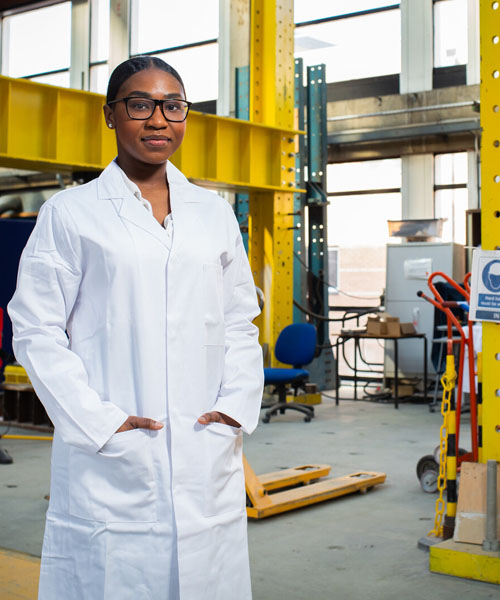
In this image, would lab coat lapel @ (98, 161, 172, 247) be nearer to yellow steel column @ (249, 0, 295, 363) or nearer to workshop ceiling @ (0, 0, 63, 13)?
yellow steel column @ (249, 0, 295, 363)

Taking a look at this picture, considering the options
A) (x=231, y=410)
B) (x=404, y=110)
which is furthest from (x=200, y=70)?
(x=231, y=410)

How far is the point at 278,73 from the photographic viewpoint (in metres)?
9.94

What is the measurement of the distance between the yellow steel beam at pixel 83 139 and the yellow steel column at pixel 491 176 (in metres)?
4.71

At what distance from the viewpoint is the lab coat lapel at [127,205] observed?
1803 millimetres

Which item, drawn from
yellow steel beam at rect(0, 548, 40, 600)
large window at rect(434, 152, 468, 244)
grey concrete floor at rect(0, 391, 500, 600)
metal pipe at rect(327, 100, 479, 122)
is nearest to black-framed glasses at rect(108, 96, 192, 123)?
yellow steel beam at rect(0, 548, 40, 600)

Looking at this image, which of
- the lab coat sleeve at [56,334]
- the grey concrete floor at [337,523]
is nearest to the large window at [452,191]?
the grey concrete floor at [337,523]

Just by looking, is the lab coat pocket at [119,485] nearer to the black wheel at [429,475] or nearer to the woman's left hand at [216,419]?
the woman's left hand at [216,419]

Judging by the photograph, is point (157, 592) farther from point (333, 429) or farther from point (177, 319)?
point (333, 429)

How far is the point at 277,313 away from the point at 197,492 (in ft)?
27.1

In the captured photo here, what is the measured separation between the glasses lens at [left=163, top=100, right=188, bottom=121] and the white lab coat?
7.3 inches

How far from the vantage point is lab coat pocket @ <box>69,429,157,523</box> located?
5.65 feet

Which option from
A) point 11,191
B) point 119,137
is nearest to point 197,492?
point 119,137

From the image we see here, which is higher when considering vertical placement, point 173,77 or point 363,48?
point 363,48

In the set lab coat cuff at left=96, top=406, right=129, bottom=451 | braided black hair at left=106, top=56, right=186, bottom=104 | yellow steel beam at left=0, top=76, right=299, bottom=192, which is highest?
yellow steel beam at left=0, top=76, right=299, bottom=192
